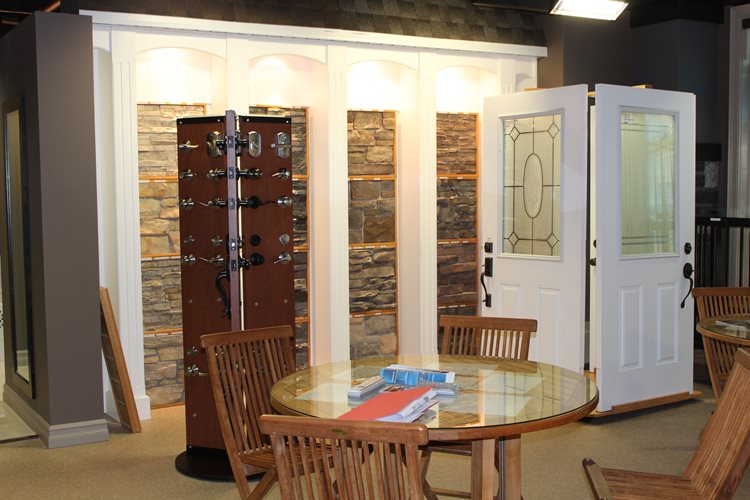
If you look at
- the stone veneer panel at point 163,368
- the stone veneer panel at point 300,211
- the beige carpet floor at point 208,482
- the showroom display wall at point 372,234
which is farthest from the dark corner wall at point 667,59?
the stone veneer panel at point 163,368

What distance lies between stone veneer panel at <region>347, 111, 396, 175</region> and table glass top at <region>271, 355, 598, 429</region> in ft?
10.1

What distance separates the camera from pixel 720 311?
16.4 feet

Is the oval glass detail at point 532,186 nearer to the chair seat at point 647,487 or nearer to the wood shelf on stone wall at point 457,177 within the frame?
the wood shelf on stone wall at point 457,177

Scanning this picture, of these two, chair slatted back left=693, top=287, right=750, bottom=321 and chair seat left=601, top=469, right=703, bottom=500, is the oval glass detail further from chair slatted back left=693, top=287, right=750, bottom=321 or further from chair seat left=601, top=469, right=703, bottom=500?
chair seat left=601, top=469, right=703, bottom=500

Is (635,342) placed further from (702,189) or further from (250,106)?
(250,106)

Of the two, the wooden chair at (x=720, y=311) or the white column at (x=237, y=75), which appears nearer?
the wooden chair at (x=720, y=311)

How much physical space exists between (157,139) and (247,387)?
9.13 feet

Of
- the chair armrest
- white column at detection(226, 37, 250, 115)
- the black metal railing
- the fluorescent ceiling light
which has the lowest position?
the chair armrest

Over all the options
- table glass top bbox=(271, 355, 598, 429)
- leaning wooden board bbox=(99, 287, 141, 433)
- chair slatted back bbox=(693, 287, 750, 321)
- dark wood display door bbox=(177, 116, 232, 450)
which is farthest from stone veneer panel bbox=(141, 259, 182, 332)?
chair slatted back bbox=(693, 287, 750, 321)

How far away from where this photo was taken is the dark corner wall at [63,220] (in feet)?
16.0

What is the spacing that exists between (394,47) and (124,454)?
330 cm

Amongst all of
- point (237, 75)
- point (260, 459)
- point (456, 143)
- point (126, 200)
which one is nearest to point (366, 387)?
point (260, 459)

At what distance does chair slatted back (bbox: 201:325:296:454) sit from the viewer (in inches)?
131

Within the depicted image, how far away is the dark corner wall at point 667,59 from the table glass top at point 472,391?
3676mm
